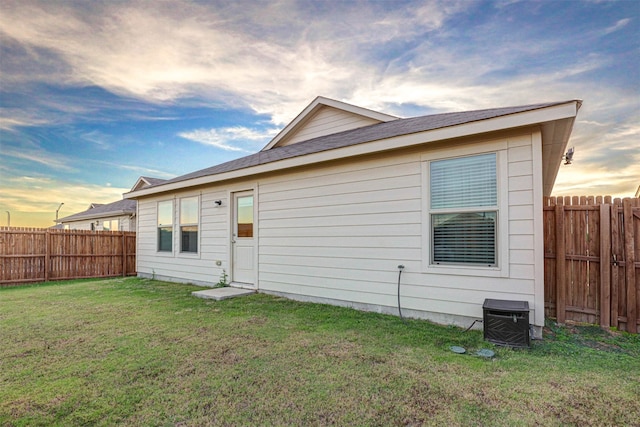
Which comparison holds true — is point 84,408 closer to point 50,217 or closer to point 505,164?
point 505,164

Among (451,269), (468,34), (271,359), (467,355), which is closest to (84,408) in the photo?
(271,359)

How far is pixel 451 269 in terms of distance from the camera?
3.98 m

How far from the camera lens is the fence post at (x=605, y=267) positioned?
12.9 ft

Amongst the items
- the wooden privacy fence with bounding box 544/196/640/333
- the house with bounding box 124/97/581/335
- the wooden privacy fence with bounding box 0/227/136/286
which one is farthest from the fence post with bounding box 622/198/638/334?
the wooden privacy fence with bounding box 0/227/136/286

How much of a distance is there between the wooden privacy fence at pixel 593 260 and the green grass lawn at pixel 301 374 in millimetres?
429

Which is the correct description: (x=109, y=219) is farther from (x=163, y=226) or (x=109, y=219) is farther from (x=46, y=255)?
(x=163, y=226)

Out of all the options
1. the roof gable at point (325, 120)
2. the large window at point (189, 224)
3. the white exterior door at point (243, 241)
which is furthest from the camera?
the large window at point (189, 224)

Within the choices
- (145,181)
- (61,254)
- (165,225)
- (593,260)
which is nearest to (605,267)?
(593,260)

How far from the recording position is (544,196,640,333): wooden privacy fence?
152 inches

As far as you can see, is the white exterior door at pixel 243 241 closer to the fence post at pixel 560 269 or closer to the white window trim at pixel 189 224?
the white window trim at pixel 189 224

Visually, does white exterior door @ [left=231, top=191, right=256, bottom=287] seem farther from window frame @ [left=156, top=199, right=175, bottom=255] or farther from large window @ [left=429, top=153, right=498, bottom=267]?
large window @ [left=429, top=153, right=498, bottom=267]

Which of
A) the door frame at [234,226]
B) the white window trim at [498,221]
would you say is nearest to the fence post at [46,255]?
the door frame at [234,226]

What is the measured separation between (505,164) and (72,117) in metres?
11.9

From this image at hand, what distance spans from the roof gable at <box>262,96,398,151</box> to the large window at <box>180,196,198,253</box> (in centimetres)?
271
